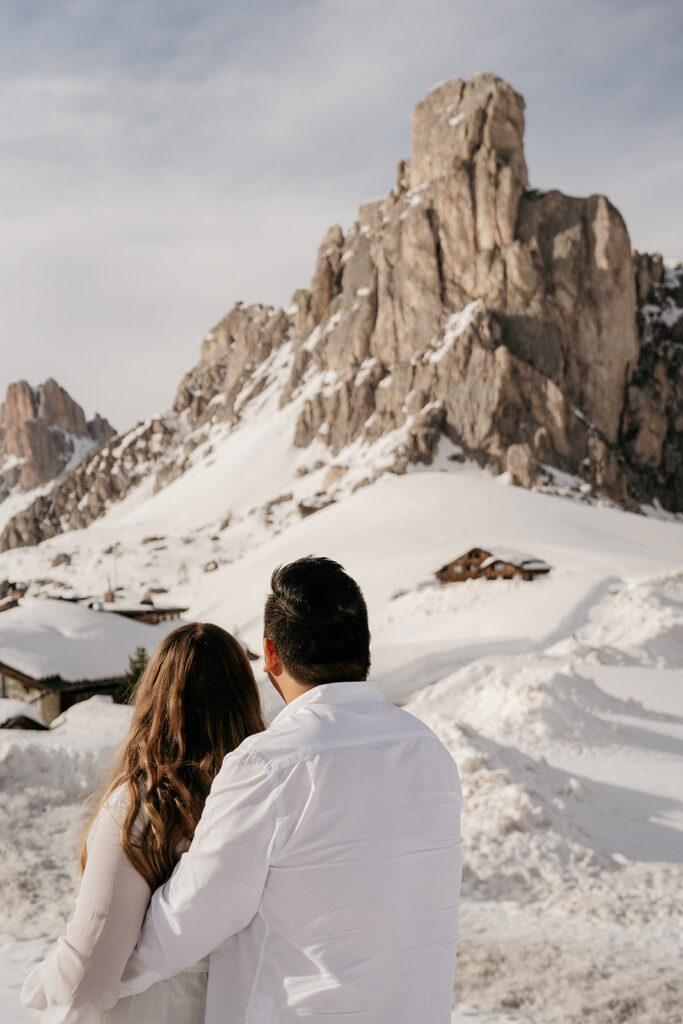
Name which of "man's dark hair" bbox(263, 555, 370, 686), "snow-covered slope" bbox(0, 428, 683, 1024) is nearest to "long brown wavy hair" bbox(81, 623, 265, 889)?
"man's dark hair" bbox(263, 555, 370, 686)

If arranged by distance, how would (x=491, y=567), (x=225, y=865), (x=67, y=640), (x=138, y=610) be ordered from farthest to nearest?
(x=491, y=567) < (x=138, y=610) < (x=67, y=640) < (x=225, y=865)

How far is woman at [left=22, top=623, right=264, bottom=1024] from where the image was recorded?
7.02ft

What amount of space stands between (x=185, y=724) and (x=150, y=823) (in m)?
0.33

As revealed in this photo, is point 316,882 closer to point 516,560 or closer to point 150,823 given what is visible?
point 150,823

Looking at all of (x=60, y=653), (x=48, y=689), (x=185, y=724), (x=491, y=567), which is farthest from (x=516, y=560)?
(x=185, y=724)

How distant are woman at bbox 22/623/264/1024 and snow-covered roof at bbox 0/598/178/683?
20.9 metres

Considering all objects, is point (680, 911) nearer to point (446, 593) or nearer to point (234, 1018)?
point (234, 1018)

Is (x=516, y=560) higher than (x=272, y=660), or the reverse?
(x=272, y=660)

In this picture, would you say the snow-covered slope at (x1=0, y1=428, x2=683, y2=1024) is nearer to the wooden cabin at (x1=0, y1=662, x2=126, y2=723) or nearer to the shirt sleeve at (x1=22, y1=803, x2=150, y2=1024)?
the shirt sleeve at (x1=22, y1=803, x2=150, y2=1024)

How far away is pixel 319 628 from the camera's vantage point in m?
2.37

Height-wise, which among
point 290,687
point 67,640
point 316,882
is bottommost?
point 67,640

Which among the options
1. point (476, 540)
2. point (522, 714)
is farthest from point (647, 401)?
point (522, 714)

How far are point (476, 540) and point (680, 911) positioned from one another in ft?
170

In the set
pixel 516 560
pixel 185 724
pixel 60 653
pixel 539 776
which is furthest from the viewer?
pixel 516 560
